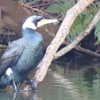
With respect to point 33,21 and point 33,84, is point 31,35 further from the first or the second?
point 33,84

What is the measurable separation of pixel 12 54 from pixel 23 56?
0.15m

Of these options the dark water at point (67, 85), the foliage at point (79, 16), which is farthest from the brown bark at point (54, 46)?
the foliage at point (79, 16)

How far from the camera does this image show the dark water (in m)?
5.77

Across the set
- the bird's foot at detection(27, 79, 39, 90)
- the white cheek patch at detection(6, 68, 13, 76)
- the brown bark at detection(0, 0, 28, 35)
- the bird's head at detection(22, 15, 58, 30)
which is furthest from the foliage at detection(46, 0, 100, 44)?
the bird's foot at detection(27, 79, 39, 90)

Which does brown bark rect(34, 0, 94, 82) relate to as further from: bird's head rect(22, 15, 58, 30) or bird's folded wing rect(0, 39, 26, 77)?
bird's folded wing rect(0, 39, 26, 77)

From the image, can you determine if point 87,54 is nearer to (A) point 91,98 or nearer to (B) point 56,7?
(B) point 56,7

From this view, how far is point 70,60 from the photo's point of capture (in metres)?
9.93

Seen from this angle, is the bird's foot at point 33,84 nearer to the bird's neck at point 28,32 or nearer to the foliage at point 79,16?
the bird's neck at point 28,32

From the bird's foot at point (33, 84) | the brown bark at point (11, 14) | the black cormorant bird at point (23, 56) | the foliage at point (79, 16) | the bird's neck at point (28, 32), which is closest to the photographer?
the bird's foot at point (33, 84)

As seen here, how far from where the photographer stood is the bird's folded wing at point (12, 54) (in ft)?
19.7

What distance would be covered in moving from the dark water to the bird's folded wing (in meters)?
0.36

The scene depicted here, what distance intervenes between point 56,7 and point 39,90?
277 cm

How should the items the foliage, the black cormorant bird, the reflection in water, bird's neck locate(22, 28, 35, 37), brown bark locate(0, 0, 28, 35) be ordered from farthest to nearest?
brown bark locate(0, 0, 28, 35), the foliage, bird's neck locate(22, 28, 35, 37), the black cormorant bird, the reflection in water

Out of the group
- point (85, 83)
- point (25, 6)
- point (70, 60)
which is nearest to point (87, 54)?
point (70, 60)
